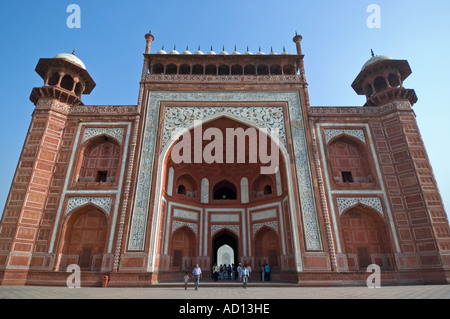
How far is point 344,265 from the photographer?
10.5 meters

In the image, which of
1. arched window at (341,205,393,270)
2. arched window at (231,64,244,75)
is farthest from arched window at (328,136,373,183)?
arched window at (231,64,244,75)

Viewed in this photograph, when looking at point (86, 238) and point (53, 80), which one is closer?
point (86, 238)

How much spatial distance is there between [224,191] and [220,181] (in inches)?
47.8

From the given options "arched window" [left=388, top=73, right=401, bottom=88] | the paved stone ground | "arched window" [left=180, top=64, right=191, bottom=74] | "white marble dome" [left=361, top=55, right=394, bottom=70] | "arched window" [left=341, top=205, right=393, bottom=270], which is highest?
"arched window" [left=180, top=64, right=191, bottom=74]

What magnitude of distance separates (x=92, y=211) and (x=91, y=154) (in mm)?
3098

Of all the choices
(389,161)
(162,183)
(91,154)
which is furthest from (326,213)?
(91,154)

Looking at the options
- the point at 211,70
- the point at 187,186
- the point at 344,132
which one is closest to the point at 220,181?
the point at 187,186

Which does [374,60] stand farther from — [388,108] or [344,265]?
[344,265]

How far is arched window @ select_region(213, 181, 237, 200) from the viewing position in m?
16.6

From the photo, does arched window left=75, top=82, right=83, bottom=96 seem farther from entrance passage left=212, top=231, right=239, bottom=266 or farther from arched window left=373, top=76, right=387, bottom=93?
arched window left=373, top=76, right=387, bottom=93

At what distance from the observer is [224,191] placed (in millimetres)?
17188

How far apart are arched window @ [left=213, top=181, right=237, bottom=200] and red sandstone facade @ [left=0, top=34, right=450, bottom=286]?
504 mm

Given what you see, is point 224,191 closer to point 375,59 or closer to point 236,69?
point 236,69

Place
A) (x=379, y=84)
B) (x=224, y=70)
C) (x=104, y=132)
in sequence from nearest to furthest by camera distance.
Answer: (x=104, y=132), (x=379, y=84), (x=224, y=70)
